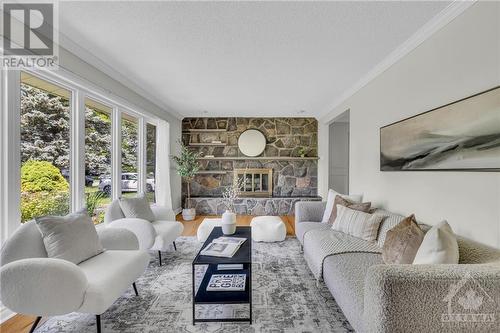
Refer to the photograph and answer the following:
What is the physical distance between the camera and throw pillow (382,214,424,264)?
5.56 ft

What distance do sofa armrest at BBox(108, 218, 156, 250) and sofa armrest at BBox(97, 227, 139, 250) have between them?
31cm

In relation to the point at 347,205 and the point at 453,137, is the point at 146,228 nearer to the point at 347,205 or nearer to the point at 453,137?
the point at 347,205

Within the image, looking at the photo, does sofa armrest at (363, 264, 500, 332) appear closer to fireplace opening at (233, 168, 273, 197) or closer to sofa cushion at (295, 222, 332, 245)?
sofa cushion at (295, 222, 332, 245)

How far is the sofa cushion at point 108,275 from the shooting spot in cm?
156

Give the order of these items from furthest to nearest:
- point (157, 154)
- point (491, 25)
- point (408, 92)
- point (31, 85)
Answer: point (157, 154) < point (408, 92) < point (31, 85) < point (491, 25)

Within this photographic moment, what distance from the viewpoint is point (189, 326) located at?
1.86m

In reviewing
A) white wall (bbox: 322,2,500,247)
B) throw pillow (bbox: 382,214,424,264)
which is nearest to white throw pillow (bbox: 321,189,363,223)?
white wall (bbox: 322,2,500,247)

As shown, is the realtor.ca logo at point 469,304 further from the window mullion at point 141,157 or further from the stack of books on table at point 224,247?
the window mullion at point 141,157

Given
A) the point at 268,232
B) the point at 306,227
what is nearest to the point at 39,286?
the point at 306,227

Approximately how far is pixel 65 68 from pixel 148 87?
4.82 ft

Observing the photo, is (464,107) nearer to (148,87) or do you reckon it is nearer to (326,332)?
(326,332)

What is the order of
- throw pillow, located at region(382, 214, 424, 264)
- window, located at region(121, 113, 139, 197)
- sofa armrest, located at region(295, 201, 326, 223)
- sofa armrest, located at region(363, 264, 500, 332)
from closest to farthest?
sofa armrest, located at region(363, 264, 500, 332)
throw pillow, located at region(382, 214, 424, 264)
sofa armrest, located at region(295, 201, 326, 223)
window, located at region(121, 113, 139, 197)

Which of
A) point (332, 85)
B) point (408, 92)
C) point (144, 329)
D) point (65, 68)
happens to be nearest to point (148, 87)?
Result: point (65, 68)

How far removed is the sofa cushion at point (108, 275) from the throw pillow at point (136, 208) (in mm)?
892
